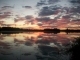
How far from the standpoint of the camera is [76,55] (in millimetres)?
13883

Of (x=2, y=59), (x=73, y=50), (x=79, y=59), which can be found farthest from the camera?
(x=73, y=50)

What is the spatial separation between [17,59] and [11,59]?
54 cm

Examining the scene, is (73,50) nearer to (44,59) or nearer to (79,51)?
(79,51)

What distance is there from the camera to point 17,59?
13836 millimetres

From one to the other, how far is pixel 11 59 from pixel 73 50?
241 inches

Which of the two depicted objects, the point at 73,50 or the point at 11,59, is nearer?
the point at 11,59

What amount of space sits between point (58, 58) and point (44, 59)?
1.33m

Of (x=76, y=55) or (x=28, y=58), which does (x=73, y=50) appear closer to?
(x=76, y=55)

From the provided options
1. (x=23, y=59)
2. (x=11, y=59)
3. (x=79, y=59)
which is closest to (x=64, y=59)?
(x=79, y=59)

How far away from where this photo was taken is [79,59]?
1271 cm

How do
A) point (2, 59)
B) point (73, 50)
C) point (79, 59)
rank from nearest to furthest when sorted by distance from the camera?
point (79, 59) → point (2, 59) → point (73, 50)

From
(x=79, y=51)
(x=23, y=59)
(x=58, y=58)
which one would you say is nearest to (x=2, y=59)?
(x=23, y=59)

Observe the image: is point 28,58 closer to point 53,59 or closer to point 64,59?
point 53,59

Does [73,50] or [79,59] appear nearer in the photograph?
[79,59]
